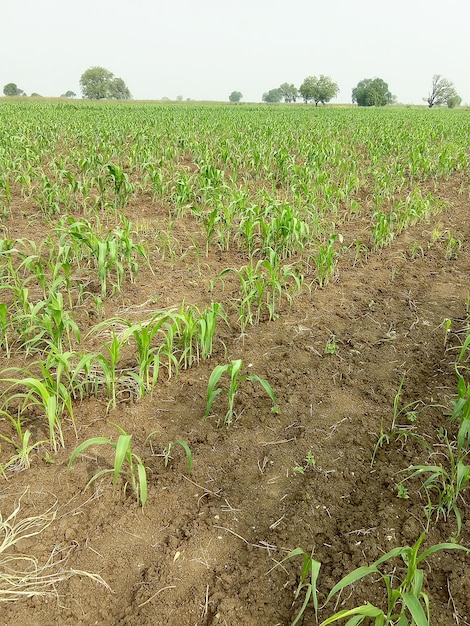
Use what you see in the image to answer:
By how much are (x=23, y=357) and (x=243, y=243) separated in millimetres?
2526

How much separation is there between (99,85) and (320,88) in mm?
39741

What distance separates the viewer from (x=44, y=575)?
1.41 metres

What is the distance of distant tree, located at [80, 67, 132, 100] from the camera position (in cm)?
7181

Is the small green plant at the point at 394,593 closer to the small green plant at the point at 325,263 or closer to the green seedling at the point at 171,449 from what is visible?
the green seedling at the point at 171,449

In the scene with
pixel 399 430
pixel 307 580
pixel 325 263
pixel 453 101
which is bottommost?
pixel 307 580

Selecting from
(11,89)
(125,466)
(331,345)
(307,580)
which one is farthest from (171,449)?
(11,89)

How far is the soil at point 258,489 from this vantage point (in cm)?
137

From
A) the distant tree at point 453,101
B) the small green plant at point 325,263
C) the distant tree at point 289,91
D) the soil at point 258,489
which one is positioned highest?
the distant tree at point 289,91

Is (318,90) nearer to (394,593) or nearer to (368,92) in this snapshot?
(368,92)

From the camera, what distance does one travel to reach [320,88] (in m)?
62.6

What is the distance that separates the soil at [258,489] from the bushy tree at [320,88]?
68771 mm

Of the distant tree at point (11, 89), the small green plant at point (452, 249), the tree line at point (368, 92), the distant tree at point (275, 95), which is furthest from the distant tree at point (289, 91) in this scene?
the small green plant at point (452, 249)

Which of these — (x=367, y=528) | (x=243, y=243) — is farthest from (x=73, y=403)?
(x=243, y=243)

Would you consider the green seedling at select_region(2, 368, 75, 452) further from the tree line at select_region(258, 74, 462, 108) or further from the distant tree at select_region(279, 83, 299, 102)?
the distant tree at select_region(279, 83, 299, 102)
